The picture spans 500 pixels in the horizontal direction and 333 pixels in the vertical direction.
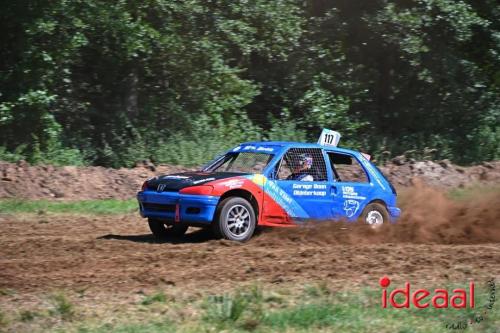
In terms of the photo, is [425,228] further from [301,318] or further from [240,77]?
[240,77]

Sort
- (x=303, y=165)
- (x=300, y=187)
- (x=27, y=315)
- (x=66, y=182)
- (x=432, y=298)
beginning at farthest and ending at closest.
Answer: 1. (x=66, y=182)
2. (x=303, y=165)
3. (x=300, y=187)
4. (x=432, y=298)
5. (x=27, y=315)

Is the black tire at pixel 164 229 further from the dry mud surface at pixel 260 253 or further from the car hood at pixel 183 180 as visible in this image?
the car hood at pixel 183 180

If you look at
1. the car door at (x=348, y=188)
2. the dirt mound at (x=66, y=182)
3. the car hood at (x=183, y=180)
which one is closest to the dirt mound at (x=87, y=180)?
the dirt mound at (x=66, y=182)

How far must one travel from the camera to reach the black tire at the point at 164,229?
12.7 metres

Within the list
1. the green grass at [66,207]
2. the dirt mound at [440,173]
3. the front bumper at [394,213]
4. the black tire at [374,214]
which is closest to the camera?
the black tire at [374,214]

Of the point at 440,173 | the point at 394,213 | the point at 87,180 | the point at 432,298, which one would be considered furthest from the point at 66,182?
the point at 432,298

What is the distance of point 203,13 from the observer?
22.4 metres

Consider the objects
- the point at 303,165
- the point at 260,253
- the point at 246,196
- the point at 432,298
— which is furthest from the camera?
the point at 303,165

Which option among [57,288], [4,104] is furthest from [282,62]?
[57,288]

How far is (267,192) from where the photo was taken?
12.2m

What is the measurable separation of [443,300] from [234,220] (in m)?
4.29

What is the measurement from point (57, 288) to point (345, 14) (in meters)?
18.9

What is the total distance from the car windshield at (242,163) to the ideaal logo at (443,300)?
422 centimetres

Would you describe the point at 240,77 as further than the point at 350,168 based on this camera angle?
Yes
